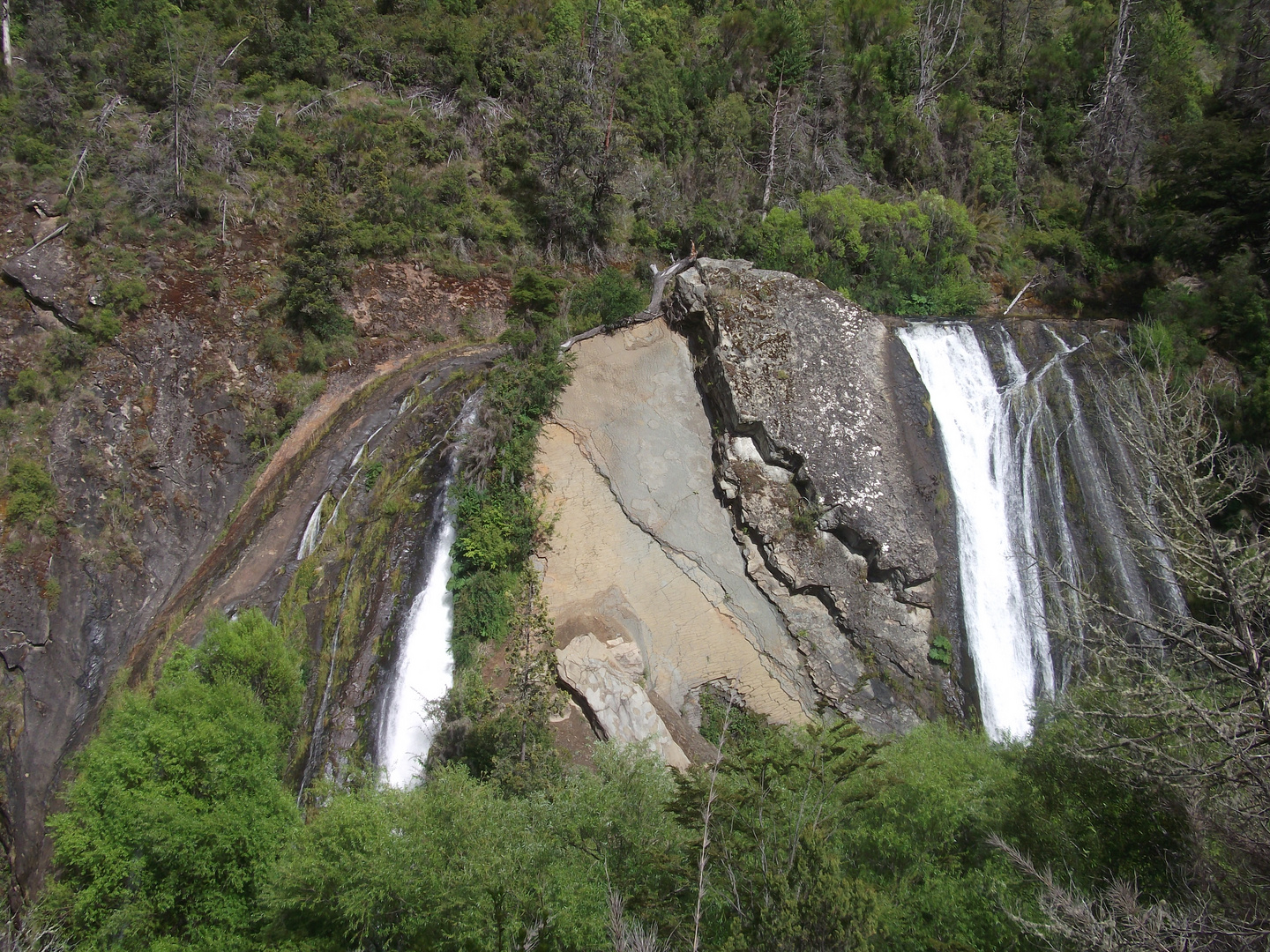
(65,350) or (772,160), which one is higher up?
(772,160)

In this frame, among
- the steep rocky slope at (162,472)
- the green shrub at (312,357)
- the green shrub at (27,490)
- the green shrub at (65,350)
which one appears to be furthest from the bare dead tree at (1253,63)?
the green shrub at (27,490)

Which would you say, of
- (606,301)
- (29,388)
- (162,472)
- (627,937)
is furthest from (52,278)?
(627,937)

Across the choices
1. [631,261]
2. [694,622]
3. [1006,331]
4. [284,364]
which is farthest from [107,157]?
[1006,331]

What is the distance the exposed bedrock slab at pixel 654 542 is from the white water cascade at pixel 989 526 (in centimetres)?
384

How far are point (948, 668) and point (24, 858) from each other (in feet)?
55.6

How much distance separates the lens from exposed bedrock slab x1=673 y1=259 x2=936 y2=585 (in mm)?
14227

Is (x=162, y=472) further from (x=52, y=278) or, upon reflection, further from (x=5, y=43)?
(x=5, y=43)

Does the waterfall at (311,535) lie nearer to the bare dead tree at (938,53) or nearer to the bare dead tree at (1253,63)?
the bare dead tree at (938,53)

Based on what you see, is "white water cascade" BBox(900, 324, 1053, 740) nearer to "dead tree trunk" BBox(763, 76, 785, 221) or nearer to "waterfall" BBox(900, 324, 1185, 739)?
"waterfall" BBox(900, 324, 1185, 739)

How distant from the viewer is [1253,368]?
49.3 feet

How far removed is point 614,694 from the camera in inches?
490

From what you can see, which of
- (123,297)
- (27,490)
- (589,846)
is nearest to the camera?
(589,846)

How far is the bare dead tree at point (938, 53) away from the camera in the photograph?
82.0 ft

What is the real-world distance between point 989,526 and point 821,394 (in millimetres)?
4584
